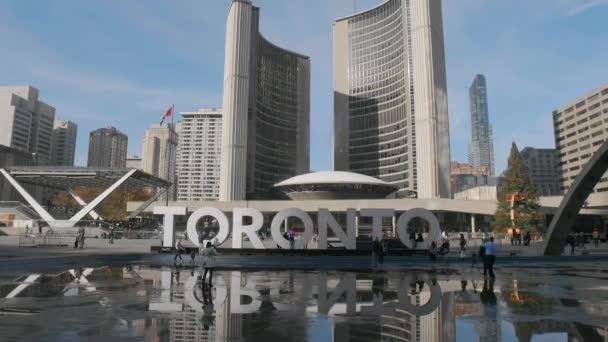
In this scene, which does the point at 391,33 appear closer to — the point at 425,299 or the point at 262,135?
the point at 262,135

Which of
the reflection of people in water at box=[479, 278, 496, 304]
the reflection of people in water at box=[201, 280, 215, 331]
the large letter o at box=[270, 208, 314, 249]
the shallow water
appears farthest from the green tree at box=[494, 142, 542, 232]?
the reflection of people in water at box=[201, 280, 215, 331]

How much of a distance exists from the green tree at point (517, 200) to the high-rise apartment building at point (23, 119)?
6539 inches

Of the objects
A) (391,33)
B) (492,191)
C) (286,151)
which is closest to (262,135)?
(286,151)

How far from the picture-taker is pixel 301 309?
37.1ft

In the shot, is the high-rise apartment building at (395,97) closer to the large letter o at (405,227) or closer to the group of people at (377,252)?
the large letter o at (405,227)

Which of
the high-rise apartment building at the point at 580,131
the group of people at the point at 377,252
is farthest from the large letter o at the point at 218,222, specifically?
the high-rise apartment building at the point at 580,131

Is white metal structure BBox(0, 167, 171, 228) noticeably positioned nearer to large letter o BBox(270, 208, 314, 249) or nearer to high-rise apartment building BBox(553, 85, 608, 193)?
large letter o BBox(270, 208, 314, 249)

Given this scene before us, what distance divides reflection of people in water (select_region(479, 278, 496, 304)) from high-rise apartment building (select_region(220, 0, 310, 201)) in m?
96.9

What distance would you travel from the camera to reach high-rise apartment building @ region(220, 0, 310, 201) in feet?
381

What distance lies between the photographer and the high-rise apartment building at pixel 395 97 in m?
107

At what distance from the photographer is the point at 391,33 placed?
144875mm

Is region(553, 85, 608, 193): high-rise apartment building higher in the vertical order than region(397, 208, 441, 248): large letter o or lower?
higher

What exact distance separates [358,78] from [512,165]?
10011cm

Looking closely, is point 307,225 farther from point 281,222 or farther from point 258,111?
point 258,111
